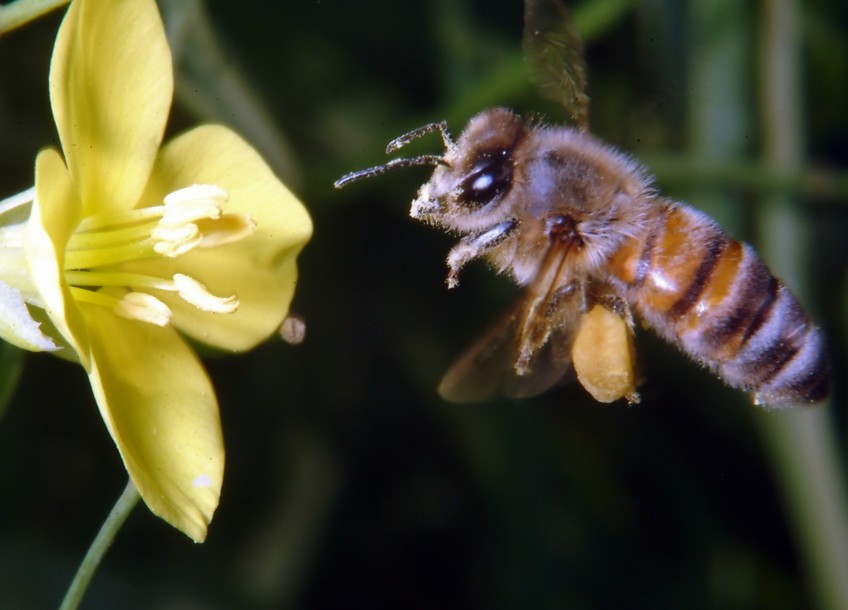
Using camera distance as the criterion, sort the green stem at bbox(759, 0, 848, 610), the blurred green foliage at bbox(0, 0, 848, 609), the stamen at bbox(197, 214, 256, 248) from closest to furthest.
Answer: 1. the stamen at bbox(197, 214, 256, 248)
2. the blurred green foliage at bbox(0, 0, 848, 609)
3. the green stem at bbox(759, 0, 848, 610)

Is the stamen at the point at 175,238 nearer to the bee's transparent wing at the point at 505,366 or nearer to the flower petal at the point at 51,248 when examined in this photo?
the flower petal at the point at 51,248

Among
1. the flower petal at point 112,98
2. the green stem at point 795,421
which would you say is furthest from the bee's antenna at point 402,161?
the green stem at point 795,421

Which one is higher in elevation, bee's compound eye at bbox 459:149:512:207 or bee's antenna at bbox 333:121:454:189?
bee's antenna at bbox 333:121:454:189

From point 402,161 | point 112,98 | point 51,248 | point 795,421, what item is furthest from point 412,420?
point 51,248

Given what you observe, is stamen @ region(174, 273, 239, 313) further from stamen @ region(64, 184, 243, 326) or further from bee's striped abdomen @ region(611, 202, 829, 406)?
bee's striped abdomen @ region(611, 202, 829, 406)

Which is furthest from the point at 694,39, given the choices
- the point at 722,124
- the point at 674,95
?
the point at 674,95

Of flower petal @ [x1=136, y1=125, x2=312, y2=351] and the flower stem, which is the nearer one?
the flower stem

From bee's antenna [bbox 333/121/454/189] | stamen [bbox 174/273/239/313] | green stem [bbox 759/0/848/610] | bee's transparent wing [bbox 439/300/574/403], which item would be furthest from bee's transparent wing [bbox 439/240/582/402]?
green stem [bbox 759/0/848/610]
